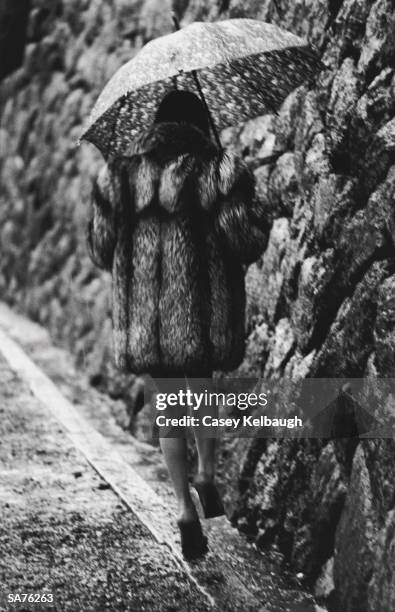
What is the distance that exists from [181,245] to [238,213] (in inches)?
10.4

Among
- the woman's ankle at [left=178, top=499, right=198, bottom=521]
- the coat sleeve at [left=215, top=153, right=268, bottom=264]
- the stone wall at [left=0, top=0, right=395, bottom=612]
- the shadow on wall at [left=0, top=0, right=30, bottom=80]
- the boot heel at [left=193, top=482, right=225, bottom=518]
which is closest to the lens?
the stone wall at [left=0, top=0, right=395, bottom=612]

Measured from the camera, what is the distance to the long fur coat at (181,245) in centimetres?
338

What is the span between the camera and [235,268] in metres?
3.52

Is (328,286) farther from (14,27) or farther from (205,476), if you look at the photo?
(14,27)

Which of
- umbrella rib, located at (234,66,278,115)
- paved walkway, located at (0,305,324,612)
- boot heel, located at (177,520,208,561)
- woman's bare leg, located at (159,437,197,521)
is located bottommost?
paved walkway, located at (0,305,324,612)

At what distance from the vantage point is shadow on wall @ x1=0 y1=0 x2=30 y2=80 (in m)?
9.66

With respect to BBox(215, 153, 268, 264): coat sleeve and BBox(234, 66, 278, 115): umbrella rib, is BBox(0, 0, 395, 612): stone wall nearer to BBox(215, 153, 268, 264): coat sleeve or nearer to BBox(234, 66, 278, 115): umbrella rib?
BBox(234, 66, 278, 115): umbrella rib

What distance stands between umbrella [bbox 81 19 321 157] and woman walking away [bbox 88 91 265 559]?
0.22 metres

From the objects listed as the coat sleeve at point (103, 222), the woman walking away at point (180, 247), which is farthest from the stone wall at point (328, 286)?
the coat sleeve at point (103, 222)

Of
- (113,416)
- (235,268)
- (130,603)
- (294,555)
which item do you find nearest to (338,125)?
(235,268)

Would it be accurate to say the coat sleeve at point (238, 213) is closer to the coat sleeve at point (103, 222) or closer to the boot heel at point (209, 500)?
the coat sleeve at point (103, 222)

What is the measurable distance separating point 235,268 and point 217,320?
237 millimetres

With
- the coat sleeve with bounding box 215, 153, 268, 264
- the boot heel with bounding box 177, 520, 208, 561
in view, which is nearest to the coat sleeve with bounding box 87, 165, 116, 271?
the coat sleeve with bounding box 215, 153, 268, 264

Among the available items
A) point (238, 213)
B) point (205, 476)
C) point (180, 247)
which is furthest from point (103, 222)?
point (205, 476)
